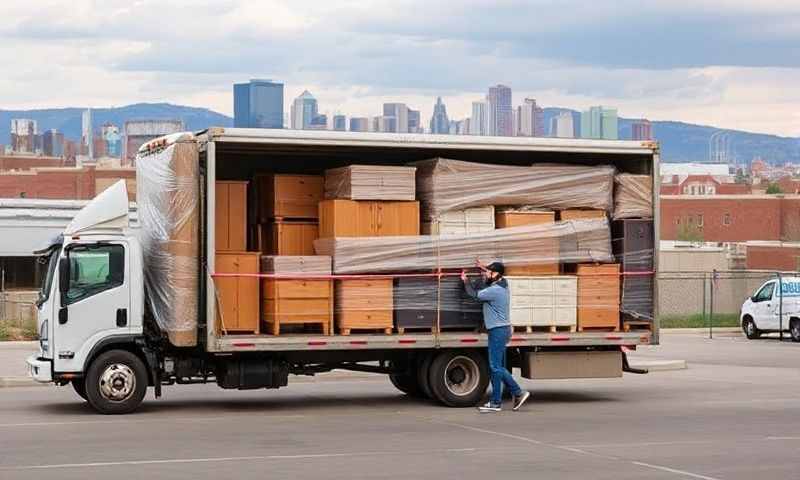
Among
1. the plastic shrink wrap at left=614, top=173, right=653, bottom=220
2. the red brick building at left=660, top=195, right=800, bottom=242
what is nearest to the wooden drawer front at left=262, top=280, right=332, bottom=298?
the plastic shrink wrap at left=614, top=173, right=653, bottom=220

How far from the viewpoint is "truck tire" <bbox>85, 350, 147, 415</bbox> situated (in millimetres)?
18453

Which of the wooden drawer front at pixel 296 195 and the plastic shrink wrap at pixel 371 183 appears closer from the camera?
the plastic shrink wrap at pixel 371 183

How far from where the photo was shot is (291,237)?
19.8m

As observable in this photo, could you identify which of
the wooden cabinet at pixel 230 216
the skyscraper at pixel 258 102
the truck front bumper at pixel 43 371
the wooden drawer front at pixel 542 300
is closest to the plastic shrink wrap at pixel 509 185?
A: the wooden drawer front at pixel 542 300

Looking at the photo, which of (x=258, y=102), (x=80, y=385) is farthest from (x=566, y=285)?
(x=258, y=102)

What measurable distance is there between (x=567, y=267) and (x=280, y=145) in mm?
4613

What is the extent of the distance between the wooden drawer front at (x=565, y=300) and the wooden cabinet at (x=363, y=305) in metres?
2.43

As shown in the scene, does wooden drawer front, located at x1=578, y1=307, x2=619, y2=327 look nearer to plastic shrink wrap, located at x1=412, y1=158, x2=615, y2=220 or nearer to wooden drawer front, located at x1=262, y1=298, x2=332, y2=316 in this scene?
plastic shrink wrap, located at x1=412, y1=158, x2=615, y2=220

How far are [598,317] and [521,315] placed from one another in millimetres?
1186

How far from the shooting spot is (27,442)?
15.7 metres

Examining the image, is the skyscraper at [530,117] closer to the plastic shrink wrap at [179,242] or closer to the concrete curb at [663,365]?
the concrete curb at [663,365]

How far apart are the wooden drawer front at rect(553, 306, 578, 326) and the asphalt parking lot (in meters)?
1.18

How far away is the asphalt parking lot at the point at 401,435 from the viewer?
1388 cm

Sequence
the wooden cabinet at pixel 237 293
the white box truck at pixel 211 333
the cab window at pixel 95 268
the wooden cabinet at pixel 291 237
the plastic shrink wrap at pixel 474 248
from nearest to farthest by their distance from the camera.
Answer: the white box truck at pixel 211 333 → the cab window at pixel 95 268 → the wooden cabinet at pixel 237 293 → the plastic shrink wrap at pixel 474 248 → the wooden cabinet at pixel 291 237
